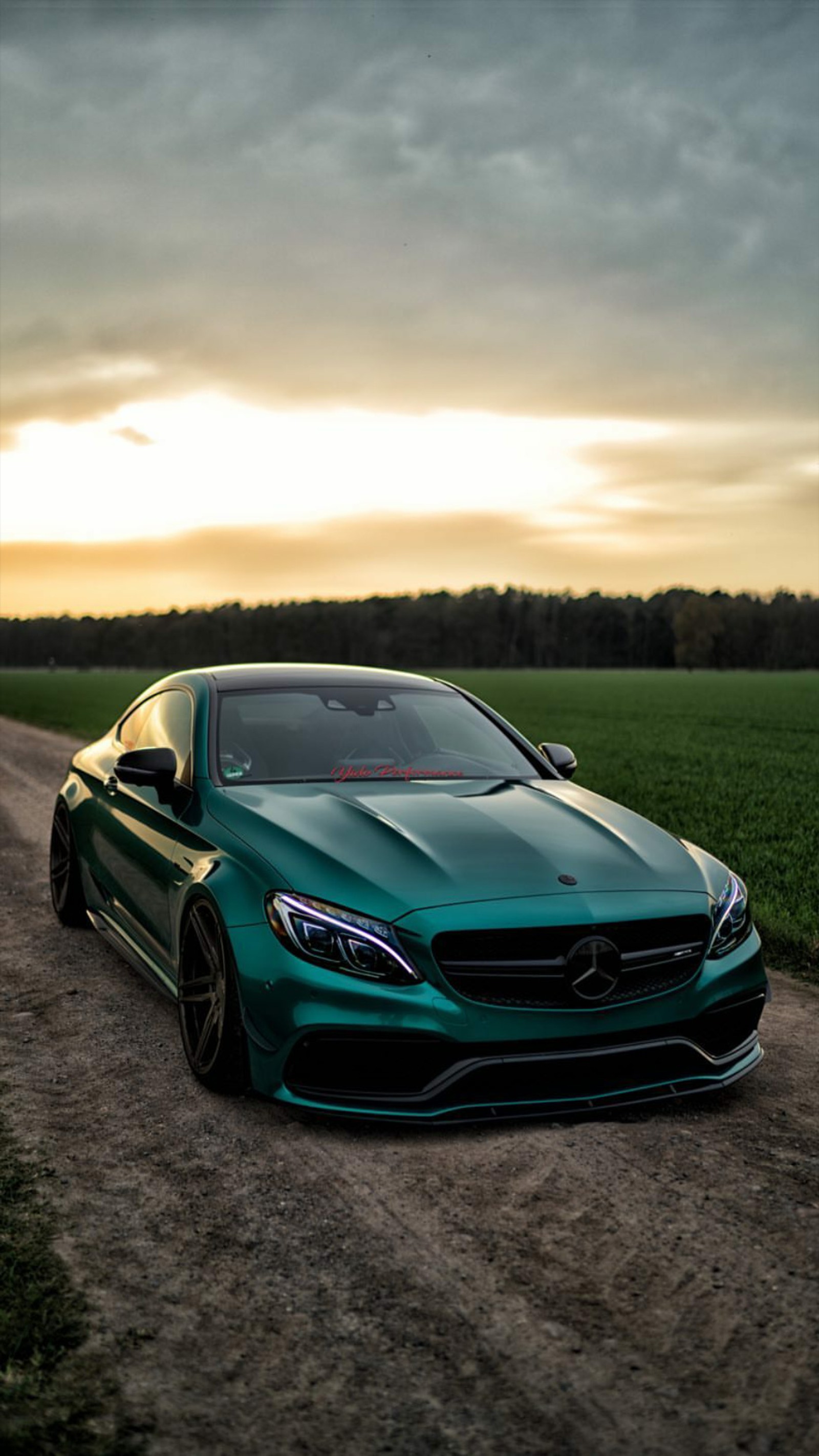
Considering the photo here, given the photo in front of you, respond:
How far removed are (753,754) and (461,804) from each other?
56.1ft

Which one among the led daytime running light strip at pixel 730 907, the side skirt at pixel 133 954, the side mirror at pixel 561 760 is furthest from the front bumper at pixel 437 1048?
the side mirror at pixel 561 760

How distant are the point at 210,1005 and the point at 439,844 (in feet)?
3.16

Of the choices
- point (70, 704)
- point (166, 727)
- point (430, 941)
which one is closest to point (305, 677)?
point (166, 727)

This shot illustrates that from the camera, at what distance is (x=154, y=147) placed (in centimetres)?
1262

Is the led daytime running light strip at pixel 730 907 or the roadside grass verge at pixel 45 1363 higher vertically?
the led daytime running light strip at pixel 730 907

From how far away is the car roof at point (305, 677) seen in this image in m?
5.56

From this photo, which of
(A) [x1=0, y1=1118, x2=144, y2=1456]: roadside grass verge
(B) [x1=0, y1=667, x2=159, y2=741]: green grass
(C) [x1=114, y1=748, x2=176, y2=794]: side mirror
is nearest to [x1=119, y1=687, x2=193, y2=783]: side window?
(C) [x1=114, y1=748, x2=176, y2=794]: side mirror

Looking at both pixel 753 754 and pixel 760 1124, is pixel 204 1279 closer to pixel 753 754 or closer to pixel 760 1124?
pixel 760 1124

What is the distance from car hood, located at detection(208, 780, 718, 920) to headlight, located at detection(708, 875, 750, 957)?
10 cm

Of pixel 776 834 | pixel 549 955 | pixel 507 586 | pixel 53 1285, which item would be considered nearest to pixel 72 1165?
pixel 53 1285

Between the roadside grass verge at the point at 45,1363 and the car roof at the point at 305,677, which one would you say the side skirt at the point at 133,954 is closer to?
the car roof at the point at 305,677

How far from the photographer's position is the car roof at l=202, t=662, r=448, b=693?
18.2 feet

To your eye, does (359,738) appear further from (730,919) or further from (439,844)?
(730,919)

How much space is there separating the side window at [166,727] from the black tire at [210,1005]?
2.79 ft
